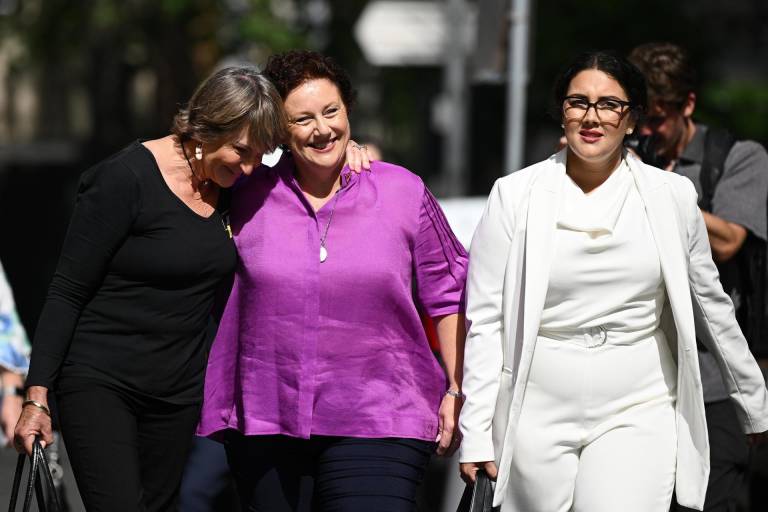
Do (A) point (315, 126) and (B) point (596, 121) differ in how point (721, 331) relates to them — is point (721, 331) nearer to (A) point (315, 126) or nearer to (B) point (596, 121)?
(B) point (596, 121)

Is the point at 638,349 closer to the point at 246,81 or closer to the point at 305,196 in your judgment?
the point at 305,196

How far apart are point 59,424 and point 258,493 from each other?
0.65 meters

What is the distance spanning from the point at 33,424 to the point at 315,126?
4.02 ft

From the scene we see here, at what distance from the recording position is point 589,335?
401 cm

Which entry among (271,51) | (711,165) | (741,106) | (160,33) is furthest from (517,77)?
(741,106)

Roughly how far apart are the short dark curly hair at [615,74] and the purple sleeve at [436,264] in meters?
0.52

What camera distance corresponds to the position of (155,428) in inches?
165

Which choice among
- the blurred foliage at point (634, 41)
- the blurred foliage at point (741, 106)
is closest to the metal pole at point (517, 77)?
the blurred foliage at point (634, 41)

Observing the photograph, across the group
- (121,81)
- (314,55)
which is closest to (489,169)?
(121,81)

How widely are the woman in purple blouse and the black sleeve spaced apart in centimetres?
42

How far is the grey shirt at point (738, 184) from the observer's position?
4773mm

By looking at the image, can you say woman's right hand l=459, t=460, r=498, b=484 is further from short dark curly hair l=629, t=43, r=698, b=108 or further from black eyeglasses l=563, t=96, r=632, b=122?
short dark curly hair l=629, t=43, r=698, b=108

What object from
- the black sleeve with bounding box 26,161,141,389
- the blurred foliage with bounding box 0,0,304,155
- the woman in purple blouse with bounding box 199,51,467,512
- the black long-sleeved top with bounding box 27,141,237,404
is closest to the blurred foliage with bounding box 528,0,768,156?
the blurred foliage with bounding box 0,0,304,155

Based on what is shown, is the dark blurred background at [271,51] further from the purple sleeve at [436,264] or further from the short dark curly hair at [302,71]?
the purple sleeve at [436,264]
